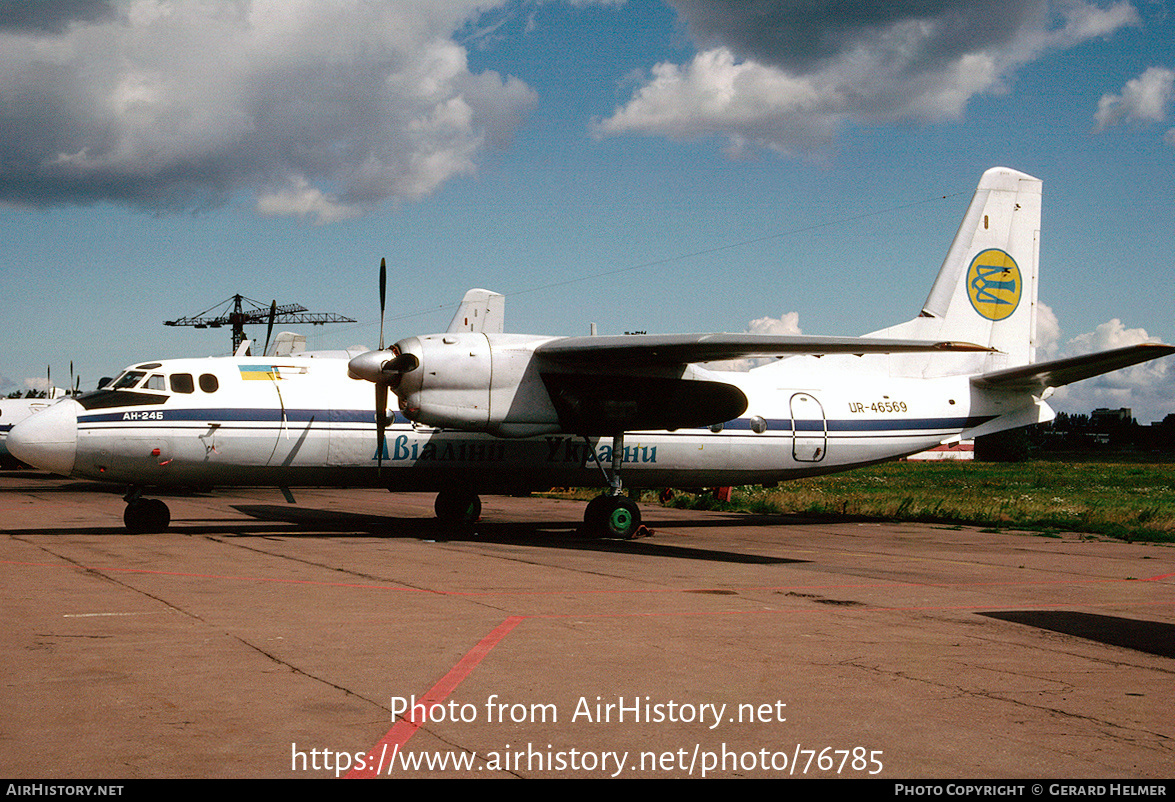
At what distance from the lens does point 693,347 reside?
16922mm

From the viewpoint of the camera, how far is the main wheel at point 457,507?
66.9ft

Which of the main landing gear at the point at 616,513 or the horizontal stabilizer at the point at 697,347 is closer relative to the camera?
the horizontal stabilizer at the point at 697,347

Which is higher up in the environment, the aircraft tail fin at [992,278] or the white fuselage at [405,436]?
the aircraft tail fin at [992,278]

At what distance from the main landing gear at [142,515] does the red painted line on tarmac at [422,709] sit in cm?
1173

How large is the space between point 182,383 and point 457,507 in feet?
19.8

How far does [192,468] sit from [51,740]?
1342 cm

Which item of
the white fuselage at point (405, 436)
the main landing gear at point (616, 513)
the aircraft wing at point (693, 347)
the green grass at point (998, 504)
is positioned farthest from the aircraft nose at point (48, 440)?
the green grass at point (998, 504)

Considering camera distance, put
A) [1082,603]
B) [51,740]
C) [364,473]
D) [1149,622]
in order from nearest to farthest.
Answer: [51,740]
[1149,622]
[1082,603]
[364,473]

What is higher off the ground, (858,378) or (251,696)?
(858,378)

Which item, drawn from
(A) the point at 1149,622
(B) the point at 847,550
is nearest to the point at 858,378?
(B) the point at 847,550

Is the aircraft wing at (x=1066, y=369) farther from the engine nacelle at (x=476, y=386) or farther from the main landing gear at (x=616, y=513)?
the engine nacelle at (x=476, y=386)

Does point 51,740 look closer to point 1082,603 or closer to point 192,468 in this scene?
point 1082,603

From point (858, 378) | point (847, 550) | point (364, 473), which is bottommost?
point (847, 550)

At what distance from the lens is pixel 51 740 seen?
533cm
